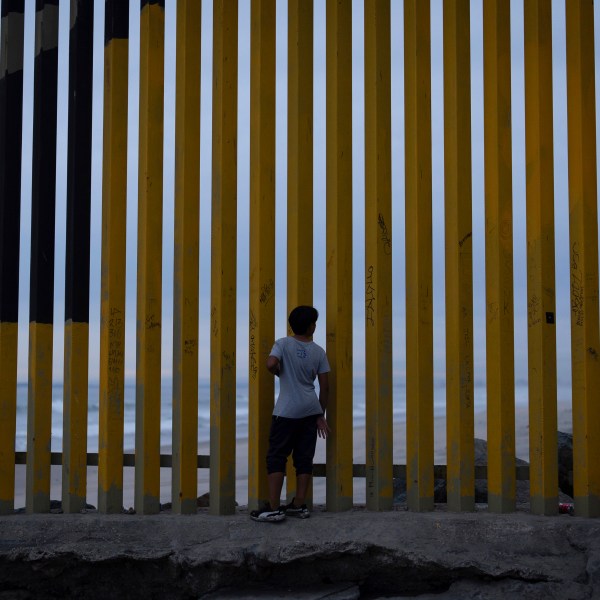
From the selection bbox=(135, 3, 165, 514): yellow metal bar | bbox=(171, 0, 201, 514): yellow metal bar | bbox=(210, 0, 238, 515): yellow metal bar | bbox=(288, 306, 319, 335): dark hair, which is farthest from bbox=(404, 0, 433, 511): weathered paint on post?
bbox=(135, 3, 165, 514): yellow metal bar

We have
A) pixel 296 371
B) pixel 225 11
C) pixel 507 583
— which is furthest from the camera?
pixel 225 11

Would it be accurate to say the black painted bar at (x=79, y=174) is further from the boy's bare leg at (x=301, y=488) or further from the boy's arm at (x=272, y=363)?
the boy's bare leg at (x=301, y=488)

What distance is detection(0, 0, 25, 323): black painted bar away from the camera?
6.18m

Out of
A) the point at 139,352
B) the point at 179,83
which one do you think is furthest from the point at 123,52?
the point at 139,352

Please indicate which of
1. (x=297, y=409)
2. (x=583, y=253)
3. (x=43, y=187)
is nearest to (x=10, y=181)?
(x=43, y=187)

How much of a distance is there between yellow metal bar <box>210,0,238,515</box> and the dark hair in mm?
409

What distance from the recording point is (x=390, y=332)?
5.74 meters

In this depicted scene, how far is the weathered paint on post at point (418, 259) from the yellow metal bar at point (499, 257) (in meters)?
0.37

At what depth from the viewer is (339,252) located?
576 cm

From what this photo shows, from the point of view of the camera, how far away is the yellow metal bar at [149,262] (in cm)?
573

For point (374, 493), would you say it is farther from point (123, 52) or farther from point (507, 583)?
point (123, 52)

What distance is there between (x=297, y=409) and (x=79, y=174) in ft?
7.04

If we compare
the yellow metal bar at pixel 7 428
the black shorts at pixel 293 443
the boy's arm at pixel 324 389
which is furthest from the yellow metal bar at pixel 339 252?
the yellow metal bar at pixel 7 428

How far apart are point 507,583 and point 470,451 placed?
88 cm
